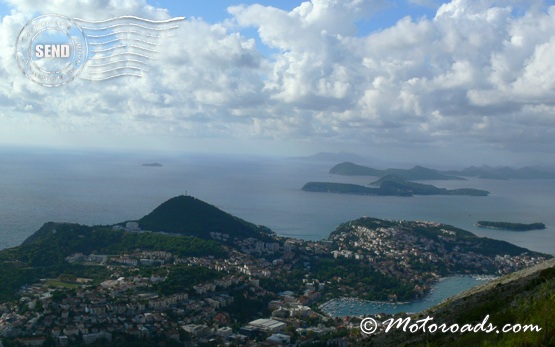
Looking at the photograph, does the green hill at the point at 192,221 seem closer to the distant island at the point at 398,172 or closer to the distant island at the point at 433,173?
the distant island at the point at 433,173

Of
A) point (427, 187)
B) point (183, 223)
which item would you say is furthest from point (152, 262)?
point (427, 187)

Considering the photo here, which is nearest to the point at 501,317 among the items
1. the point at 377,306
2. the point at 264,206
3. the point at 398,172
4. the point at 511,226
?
the point at 377,306

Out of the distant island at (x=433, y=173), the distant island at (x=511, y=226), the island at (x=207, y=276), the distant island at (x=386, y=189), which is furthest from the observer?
the distant island at (x=433, y=173)

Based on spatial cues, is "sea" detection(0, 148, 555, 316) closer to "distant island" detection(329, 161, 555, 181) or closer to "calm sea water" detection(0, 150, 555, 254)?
"calm sea water" detection(0, 150, 555, 254)

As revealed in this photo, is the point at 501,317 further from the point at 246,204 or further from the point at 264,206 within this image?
the point at 246,204

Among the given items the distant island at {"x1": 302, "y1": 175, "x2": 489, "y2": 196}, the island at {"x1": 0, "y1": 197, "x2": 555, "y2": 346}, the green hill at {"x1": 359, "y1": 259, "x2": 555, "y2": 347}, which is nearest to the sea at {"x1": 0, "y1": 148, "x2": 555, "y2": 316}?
the island at {"x1": 0, "y1": 197, "x2": 555, "y2": 346}

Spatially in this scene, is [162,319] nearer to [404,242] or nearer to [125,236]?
[125,236]

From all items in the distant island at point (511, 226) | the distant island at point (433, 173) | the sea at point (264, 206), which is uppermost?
the distant island at point (433, 173)

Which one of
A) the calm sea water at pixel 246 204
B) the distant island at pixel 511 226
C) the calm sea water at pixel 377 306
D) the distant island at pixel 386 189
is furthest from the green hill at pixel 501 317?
the distant island at pixel 386 189
